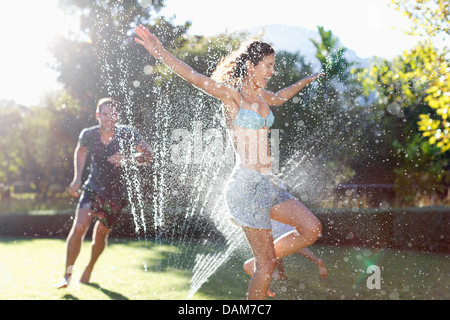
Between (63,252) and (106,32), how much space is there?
811cm

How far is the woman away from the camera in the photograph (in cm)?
287

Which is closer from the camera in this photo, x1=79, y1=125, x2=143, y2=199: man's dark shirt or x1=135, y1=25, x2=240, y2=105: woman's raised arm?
x1=135, y1=25, x2=240, y2=105: woman's raised arm

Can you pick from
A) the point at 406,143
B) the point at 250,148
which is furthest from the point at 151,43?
the point at 406,143

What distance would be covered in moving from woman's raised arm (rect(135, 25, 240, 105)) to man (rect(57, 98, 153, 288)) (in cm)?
178

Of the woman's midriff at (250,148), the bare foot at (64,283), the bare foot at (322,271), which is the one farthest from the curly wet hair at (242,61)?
the bare foot at (64,283)

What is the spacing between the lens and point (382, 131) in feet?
41.5

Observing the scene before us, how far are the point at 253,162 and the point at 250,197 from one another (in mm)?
222

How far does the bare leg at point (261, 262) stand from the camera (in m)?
2.88

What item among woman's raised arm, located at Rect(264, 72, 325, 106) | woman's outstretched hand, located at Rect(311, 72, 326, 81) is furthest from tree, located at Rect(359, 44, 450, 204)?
woman's raised arm, located at Rect(264, 72, 325, 106)

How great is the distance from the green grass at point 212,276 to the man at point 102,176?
0.51 metres

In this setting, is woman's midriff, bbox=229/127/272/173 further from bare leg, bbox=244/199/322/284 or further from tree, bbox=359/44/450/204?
tree, bbox=359/44/450/204

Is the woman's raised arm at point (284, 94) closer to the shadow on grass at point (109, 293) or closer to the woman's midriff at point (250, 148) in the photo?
the woman's midriff at point (250, 148)

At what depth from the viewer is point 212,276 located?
→ 216 inches
